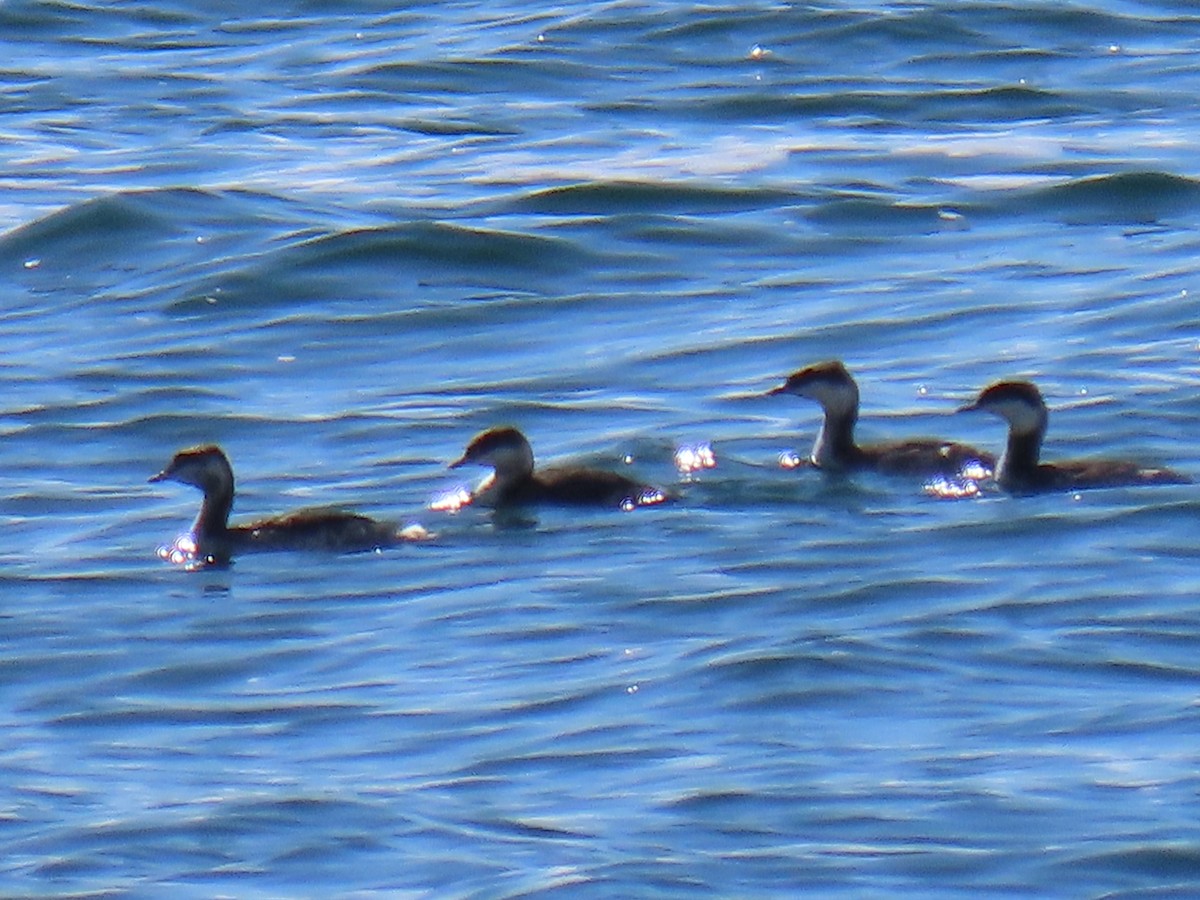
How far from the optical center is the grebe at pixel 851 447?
13602mm

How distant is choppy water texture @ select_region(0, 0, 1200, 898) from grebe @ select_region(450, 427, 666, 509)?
0.40ft

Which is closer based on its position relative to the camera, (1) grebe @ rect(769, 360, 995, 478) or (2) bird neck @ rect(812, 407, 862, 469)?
(1) grebe @ rect(769, 360, 995, 478)

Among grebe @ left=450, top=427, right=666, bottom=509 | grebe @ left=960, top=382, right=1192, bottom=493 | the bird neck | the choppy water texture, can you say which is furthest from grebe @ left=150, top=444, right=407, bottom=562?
grebe @ left=960, top=382, right=1192, bottom=493

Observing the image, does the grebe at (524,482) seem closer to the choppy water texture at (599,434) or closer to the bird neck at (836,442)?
the choppy water texture at (599,434)

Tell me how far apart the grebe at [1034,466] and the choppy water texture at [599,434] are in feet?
0.45

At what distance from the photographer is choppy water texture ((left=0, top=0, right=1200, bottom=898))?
29.9 ft

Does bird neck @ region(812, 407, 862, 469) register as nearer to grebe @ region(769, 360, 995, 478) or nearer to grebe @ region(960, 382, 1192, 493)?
grebe @ region(769, 360, 995, 478)

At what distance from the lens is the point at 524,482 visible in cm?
1340

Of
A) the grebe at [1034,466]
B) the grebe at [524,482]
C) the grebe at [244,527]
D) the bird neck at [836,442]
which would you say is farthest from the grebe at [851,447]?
the grebe at [244,527]

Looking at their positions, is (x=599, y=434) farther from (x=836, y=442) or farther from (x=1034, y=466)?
(x=1034, y=466)

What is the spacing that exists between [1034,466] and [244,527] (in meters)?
3.25

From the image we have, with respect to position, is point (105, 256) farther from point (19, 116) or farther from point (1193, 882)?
point (1193, 882)

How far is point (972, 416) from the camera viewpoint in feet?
50.4

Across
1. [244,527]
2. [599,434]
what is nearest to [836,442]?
[599,434]
